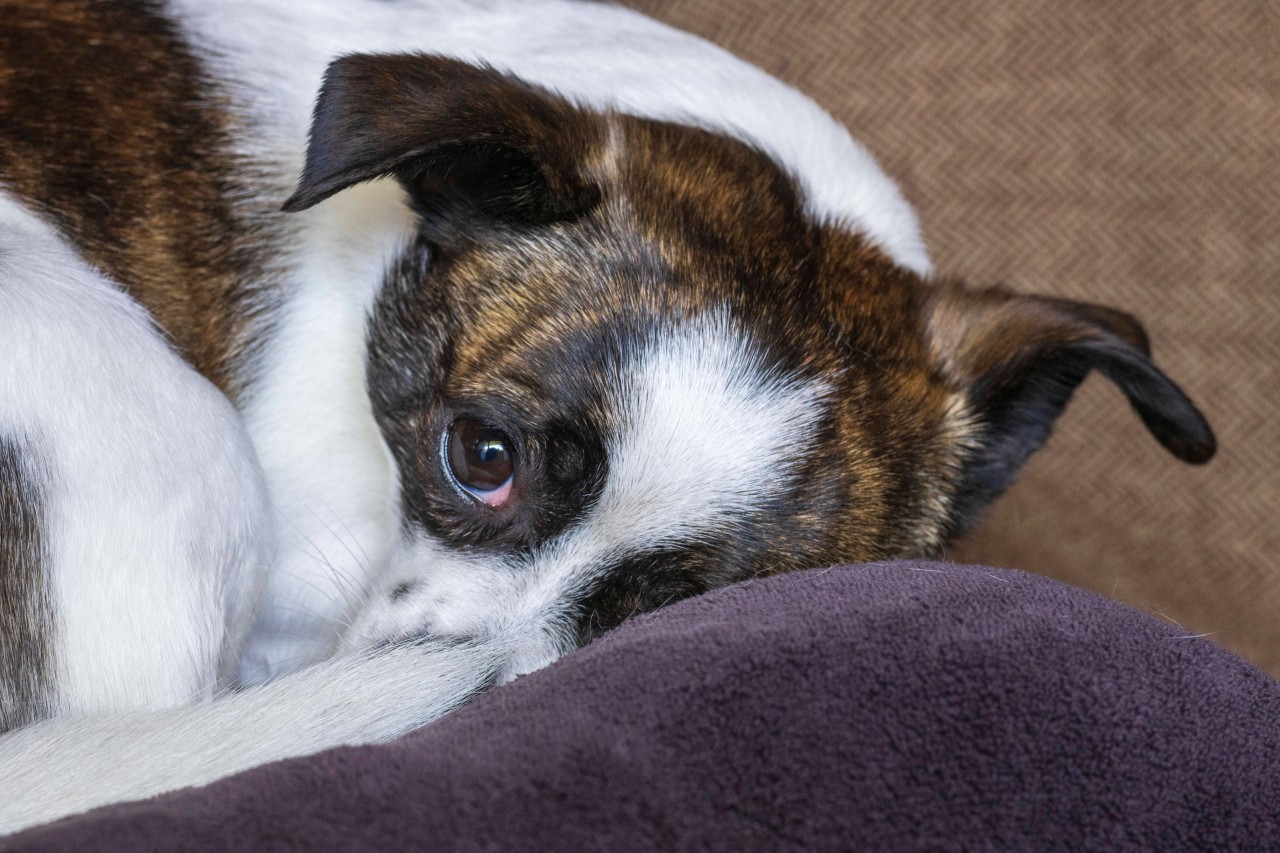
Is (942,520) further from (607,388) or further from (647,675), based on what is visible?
(647,675)

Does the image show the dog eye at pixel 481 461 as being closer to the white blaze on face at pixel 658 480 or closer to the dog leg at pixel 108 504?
the white blaze on face at pixel 658 480

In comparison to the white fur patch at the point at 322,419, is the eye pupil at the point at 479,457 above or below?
above

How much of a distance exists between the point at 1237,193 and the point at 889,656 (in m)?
1.65

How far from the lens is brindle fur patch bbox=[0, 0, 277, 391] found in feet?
5.84

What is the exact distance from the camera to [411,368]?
1.84 m

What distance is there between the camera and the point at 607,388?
1.62 metres

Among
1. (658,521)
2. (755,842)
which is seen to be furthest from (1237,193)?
(755,842)

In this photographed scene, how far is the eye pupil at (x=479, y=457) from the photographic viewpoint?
A: 5.55 feet

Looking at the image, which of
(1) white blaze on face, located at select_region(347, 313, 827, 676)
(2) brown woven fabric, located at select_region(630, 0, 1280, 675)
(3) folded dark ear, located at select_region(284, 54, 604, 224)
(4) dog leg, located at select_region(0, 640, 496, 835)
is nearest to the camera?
(4) dog leg, located at select_region(0, 640, 496, 835)

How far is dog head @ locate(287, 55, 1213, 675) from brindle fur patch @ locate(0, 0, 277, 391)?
276 millimetres

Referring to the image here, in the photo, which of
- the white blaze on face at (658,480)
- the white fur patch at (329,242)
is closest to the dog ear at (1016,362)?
the white fur patch at (329,242)

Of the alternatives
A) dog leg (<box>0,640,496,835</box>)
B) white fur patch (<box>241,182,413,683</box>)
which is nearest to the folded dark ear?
white fur patch (<box>241,182,413,683</box>)

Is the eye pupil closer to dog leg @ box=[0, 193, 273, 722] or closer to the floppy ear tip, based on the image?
dog leg @ box=[0, 193, 273, 722]

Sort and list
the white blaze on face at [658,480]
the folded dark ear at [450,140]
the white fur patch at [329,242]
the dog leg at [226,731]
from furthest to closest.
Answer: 1. the white fur patch at [329,242]
2. the white blaze on face at [658,480]
3. the folded dark ear at [450,140]
4. the dog leg at [226,731]
